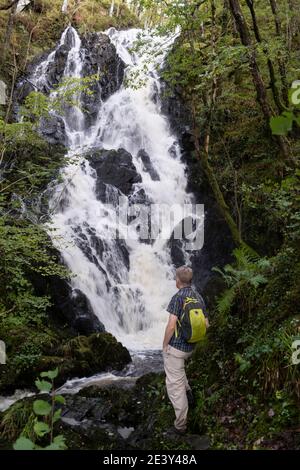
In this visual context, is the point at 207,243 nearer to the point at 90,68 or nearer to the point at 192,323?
the point at 192,323

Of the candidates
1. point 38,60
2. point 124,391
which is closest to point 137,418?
point 124,391

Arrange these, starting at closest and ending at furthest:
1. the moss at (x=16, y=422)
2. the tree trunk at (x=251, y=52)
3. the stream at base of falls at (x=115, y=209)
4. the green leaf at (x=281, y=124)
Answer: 1. the green leaf at (x=281, y=124)
2. the moss at (x=16, y=422)
3. the tree trunk at (x=251, y=52)
4. the stream at base of falls at (x=115, y=209)

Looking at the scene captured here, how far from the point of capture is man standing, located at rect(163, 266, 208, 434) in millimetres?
4643

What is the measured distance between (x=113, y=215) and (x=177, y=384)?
1108cm

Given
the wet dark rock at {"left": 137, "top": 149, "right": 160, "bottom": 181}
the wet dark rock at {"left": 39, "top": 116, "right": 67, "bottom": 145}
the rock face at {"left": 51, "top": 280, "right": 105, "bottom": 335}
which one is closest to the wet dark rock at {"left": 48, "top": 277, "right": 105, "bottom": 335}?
the rock face at {"left": 51, "top": 280, "right": 105, "bottom": 335}

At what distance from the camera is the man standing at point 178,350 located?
15.2 feet

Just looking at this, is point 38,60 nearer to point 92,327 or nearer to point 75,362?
point 92,327

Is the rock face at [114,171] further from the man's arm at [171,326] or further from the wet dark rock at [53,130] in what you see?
the man's arm at [171,326]

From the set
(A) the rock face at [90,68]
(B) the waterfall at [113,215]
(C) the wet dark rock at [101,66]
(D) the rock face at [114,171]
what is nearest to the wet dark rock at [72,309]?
(B) the waterfall at [113,215]

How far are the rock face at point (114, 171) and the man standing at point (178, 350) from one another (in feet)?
38.0

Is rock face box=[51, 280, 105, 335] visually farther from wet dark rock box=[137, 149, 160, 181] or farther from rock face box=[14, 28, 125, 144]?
rock face box=[14, 28, 125, 144]

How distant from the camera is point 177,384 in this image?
4758 mm

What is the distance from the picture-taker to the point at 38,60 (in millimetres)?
22547

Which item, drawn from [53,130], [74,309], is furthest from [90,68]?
[74,309]
